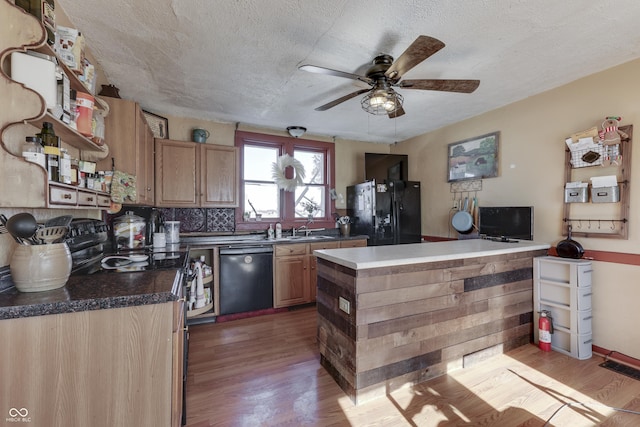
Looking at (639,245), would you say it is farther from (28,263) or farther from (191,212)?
(191,212)

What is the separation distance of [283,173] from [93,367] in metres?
3.16

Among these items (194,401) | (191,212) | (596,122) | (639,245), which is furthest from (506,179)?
(191,212)

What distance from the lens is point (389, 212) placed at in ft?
12.4

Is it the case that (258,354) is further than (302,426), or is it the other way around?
(258,354)

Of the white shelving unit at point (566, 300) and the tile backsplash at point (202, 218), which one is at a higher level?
the tile backsplash at point (202, 218)

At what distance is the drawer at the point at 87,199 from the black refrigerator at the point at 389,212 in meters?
3.00

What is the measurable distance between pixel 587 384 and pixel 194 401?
275cm

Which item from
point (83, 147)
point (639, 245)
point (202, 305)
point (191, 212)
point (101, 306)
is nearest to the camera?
point (101, 306)

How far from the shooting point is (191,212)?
3469mm

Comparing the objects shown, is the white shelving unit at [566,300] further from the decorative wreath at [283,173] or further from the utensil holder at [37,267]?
the utensil holder at [37,267]

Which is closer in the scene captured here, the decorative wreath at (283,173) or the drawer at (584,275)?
the drawer at (584,275)

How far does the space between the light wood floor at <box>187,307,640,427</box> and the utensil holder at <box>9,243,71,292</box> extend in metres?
1.13

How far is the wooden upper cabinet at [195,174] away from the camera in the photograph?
3111 mm

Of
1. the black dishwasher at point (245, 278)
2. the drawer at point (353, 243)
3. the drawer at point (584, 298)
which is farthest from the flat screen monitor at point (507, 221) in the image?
the black dishwasher at point (245, 278)
